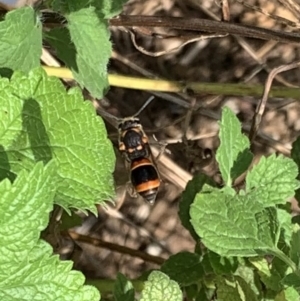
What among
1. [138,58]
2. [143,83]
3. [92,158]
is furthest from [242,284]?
[138,58]

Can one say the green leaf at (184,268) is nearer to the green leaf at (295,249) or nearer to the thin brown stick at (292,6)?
the green leaf at (295,249)

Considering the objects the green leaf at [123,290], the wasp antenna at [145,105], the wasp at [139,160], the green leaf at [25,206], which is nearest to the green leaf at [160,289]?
the green leaf at [123,290]

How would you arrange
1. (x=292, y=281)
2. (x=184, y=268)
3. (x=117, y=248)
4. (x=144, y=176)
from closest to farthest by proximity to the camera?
(x=292, y=281) → (x=184, y=268) → (x=144, y=176) → (x=117, y=248)

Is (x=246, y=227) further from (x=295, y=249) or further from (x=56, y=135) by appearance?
(x=56, y=135)

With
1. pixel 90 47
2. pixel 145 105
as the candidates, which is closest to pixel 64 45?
pixel 90 47

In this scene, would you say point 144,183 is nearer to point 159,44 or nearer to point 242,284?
point 242,284

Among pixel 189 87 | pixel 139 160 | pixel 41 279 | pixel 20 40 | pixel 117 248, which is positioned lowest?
pixel 117 248
